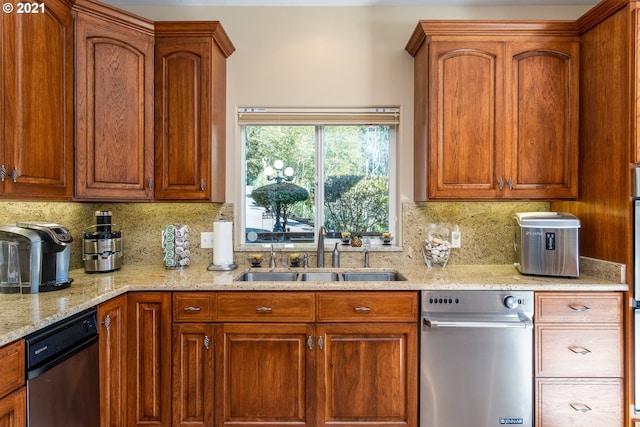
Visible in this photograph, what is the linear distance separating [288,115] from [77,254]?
1.70 m

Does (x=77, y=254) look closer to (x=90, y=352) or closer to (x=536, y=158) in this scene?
(x=90, y=352)

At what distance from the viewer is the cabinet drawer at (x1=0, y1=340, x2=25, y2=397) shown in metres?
1.30

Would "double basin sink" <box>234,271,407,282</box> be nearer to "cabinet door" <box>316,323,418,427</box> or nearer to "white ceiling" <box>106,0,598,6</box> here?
"cabinet door" <box>316,323,418,427</box>

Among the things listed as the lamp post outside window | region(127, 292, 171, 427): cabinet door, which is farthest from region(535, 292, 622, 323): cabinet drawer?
region(127, 292, 171, 427): cabinet door

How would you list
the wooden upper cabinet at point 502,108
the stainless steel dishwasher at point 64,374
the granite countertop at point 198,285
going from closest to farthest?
the stainless steel dishwasher at point 64,374, the granite countertop at point 198,285, the wooden upper cabinet at point 502,108

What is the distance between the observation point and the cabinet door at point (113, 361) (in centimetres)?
191

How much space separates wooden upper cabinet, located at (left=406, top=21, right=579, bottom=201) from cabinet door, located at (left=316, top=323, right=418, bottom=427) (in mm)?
959

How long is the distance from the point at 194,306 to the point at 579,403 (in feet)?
6.94

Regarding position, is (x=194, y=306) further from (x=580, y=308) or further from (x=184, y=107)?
(x=580, y=308)

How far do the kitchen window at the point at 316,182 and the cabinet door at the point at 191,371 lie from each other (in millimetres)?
927

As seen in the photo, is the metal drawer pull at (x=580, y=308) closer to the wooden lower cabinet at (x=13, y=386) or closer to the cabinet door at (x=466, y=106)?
the cabinet door at (x=466, y=106)

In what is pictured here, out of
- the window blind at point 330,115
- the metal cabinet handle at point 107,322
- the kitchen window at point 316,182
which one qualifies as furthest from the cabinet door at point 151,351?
the window blind at point 330,115

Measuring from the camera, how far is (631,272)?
205cm

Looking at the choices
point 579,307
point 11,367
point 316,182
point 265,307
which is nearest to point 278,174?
point 316,182
